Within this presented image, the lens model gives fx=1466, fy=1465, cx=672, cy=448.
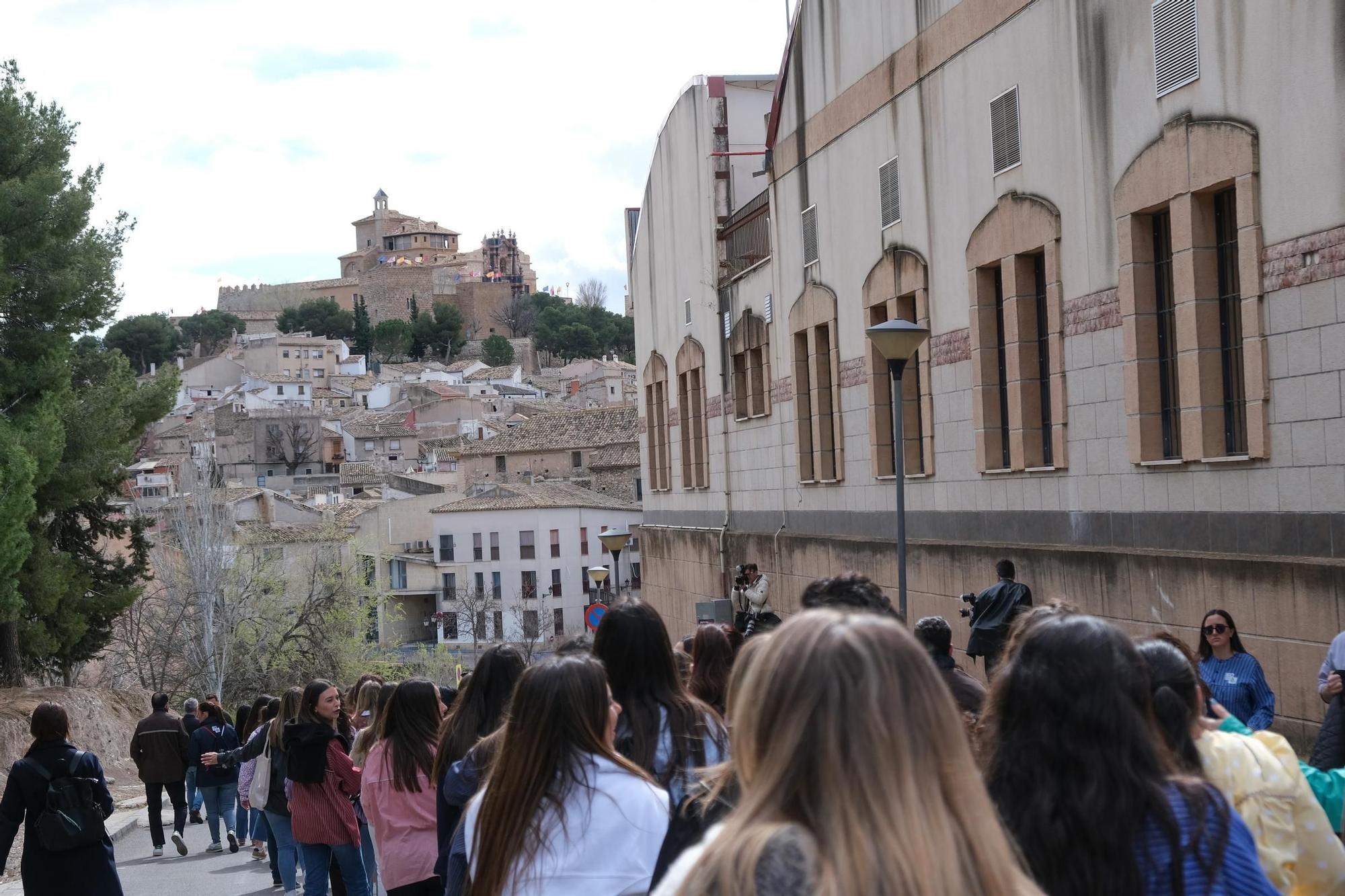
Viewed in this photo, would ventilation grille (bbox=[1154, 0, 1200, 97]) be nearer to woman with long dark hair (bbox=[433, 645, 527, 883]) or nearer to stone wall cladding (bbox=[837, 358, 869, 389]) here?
stone wall cladding (bbox=[837, 358, 869, 389])

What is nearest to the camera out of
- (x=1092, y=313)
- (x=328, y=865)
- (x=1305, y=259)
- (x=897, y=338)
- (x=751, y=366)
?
(x=328, y=865)

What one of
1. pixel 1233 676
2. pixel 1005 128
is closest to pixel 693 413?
pixel 1005 128

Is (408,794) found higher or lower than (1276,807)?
lower

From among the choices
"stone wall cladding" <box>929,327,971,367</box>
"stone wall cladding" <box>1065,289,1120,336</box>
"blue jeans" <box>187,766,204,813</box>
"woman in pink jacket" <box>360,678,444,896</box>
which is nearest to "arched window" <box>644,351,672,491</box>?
"stone wall cladding" <box>929,327,971,367</box>

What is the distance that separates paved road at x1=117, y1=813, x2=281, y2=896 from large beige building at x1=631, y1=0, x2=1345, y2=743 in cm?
819

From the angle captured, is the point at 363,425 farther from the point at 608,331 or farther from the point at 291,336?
the point at 608,331

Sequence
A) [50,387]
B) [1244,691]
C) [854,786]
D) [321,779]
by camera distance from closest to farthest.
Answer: [854,786], [1244,691], [321,779], [50,387]

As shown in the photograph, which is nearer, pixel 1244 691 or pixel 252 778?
pixel 1244 691

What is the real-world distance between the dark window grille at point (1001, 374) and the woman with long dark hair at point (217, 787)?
8886 mm

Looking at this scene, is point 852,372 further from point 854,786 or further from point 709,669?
point 854,786

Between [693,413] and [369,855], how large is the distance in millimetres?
19597

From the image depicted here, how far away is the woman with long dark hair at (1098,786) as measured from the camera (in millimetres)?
3012

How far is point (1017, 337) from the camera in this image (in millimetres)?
15461

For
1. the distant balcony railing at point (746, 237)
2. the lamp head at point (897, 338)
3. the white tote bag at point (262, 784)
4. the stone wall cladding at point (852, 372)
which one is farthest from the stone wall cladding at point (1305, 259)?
the distant balcony railing at point (746, 237)
